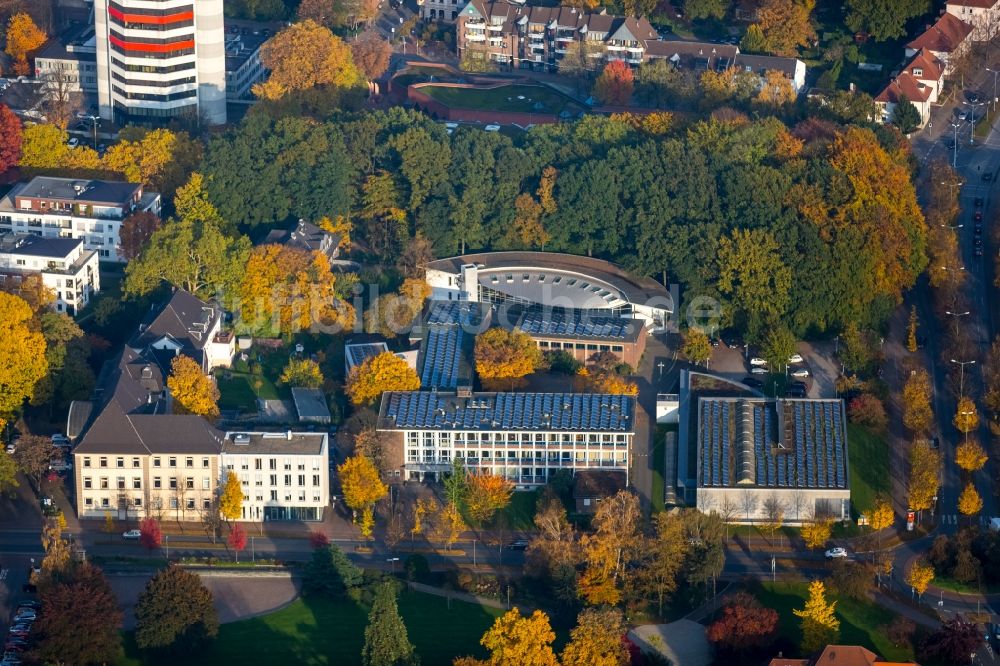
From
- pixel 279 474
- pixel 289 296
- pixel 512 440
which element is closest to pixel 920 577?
pixel 512 440

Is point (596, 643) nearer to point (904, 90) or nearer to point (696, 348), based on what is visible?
point (696, 348)

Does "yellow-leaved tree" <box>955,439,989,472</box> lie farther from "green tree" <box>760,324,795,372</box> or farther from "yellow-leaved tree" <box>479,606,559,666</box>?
"yellow-leaved tree" <box>479,606,559,666</box>

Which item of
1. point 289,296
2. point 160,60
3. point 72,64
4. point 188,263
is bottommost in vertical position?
point 289,296

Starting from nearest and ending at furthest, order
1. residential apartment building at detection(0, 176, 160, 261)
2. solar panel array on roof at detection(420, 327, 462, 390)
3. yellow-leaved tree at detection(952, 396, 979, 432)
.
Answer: yellow-leaved tree at detection(952, 396, 979, 432), solar panel array on roof at detection(420, 327, 462, 390), residential apartment building at detection(0, 176, 160, 261)

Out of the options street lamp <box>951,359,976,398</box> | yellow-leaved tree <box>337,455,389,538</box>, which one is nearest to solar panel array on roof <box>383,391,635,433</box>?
yellow-leaved tree <box>337,455,389,538</box>

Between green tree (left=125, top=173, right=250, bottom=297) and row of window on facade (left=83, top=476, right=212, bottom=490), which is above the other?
green tree (left=125, top=173, right=250, bottom=297)

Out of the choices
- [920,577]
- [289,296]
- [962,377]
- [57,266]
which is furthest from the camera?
A: [57,266]

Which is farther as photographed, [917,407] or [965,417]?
[965,417]
